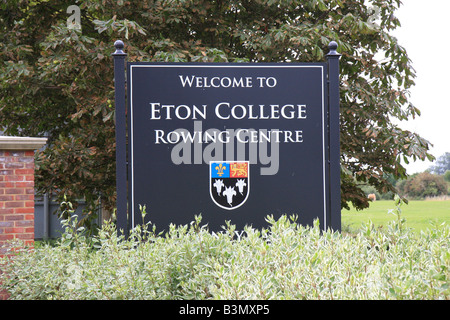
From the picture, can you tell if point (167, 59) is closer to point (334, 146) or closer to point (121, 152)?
point (121, 152)

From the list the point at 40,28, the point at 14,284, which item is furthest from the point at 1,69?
the point at 14,284

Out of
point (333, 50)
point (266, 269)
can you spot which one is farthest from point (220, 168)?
point (266, 269)

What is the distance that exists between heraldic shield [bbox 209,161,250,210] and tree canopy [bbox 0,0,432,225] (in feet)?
8.67

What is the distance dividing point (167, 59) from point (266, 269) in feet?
17.4

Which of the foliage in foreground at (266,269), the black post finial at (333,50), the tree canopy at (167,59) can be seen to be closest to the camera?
the foliage in foreground at (266,269)

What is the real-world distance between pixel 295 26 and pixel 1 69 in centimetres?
530

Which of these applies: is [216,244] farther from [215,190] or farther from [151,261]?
[215,190]

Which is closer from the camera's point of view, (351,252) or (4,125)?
(351,252)

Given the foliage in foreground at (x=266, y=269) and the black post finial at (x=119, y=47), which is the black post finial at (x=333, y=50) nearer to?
the black post finial at (x=119, y=47)

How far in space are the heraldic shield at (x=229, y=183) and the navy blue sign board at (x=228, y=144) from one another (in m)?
0.01

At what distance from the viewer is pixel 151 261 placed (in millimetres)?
3703

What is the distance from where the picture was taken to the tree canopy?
8297 mm

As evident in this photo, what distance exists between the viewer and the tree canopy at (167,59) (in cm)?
830

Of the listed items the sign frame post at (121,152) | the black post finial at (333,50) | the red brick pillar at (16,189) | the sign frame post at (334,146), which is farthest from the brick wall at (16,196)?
the black post finial at (333,50)
